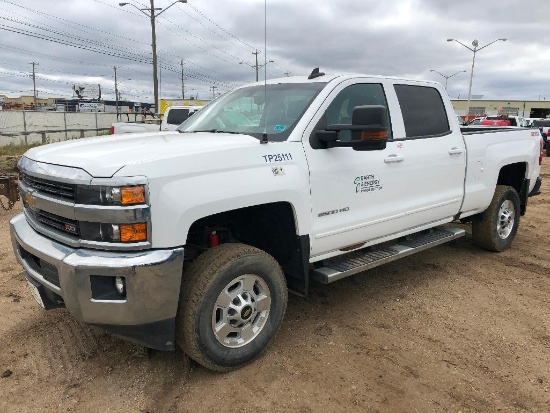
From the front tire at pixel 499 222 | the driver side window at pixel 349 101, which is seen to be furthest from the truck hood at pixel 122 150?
the front tire at pixel 499 222

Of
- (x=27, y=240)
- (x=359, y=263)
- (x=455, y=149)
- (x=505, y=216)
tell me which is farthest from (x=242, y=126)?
(x=505, y=216)

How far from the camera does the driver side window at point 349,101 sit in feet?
12.8

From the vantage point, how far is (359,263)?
4125mm

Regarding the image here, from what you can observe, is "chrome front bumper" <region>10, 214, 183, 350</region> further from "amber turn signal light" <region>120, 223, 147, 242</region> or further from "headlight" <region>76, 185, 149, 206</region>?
"headlight" <region>76, 185, 149, 206</region>

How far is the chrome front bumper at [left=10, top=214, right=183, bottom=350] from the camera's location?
2.72 metres

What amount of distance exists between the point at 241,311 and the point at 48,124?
33.4 m

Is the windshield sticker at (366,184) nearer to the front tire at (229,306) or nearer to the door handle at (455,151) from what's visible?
the front tire at (229,306)

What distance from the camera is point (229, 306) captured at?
10.5ft

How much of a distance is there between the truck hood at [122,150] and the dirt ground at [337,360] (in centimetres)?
142

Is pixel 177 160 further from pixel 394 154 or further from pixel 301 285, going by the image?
pixel 394 154

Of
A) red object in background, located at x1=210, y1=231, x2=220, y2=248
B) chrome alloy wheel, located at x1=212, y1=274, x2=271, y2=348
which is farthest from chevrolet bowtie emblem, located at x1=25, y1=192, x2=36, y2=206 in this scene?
chrome alloy wheel, located at x1=212, y1=274, x2=271, y2=348

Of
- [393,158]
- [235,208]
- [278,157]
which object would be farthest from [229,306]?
[393,158]

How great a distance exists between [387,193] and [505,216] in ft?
8.76

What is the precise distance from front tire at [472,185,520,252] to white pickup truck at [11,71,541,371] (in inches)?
44.9
